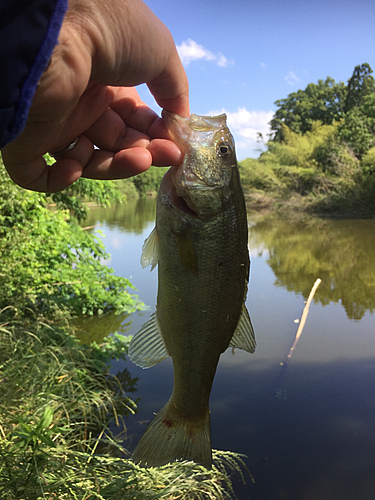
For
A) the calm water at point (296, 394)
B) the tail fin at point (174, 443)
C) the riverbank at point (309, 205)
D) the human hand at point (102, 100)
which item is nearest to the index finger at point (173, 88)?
the human hand at point (102, 100)

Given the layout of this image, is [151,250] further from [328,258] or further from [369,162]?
[369,162]

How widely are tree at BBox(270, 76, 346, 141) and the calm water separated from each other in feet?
157

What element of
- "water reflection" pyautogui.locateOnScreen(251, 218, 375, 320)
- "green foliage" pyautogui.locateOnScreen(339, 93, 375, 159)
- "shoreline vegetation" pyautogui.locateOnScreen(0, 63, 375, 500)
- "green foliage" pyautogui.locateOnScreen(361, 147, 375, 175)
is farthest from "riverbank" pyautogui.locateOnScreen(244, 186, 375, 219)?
"shoreline vegetation" pyautogui.locateOnScreen(0, 63, 375, 500)

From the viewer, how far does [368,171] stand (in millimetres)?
29562

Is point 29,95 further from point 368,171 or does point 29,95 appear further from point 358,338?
point 368,171

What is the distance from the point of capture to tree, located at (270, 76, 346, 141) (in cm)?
5516

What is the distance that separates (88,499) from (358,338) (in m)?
7.33

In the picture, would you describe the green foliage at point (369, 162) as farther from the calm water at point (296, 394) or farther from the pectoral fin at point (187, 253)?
the pectoral fin at point (187, 253)

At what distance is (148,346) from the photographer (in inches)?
84.4

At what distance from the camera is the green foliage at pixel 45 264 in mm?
6531

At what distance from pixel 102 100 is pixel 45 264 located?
19.3ft

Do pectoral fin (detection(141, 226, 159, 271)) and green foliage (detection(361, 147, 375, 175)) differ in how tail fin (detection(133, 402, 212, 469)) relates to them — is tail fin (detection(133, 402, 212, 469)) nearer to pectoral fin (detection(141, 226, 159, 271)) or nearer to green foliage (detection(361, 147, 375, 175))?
pectoral fin (detection(141, 226, 159, 271))

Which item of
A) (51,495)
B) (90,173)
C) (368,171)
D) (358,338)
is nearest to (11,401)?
(51,495)

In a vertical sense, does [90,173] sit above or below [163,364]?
above
